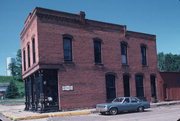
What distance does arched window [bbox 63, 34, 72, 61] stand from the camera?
22681 mm

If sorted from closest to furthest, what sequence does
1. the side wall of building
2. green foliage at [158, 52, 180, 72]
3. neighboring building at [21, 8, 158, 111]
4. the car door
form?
1. the car door
2. neighboring building at [21, 8, 158, 111]
3. the side wall of building
4. green foliage at [158, 52, 180, 72]

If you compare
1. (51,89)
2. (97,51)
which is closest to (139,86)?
(97,51)

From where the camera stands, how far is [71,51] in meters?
23.0

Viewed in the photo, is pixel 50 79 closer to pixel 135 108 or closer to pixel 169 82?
pixel 135 108

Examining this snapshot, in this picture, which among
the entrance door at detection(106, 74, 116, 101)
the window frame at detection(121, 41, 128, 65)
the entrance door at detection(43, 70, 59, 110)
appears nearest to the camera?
the entrance door at detection(43, 70, 59, 110)

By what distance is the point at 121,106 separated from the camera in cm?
1909

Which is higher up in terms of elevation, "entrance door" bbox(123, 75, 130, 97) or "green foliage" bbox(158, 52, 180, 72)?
"green foliage" bbox(158, 52, 180, 72)

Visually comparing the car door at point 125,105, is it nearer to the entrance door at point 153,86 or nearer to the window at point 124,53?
the window at point 124,53

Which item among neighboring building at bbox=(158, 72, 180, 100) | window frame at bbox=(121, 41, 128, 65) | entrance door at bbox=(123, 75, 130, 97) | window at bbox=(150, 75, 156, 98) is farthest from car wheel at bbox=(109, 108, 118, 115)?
neighboring building at bbox=(158, 72, 180, 100)

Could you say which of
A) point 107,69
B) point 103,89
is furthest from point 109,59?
point 103,89

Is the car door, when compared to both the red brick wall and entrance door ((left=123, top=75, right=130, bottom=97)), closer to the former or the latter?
entrance door ((left=123, top=75, right=130, bottom=97))

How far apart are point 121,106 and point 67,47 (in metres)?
7.71

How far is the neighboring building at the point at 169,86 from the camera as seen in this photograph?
30.3 m

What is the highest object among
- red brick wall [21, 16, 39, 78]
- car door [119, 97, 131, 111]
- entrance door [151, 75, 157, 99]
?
red brick wall [21, 16, 39, 78]
